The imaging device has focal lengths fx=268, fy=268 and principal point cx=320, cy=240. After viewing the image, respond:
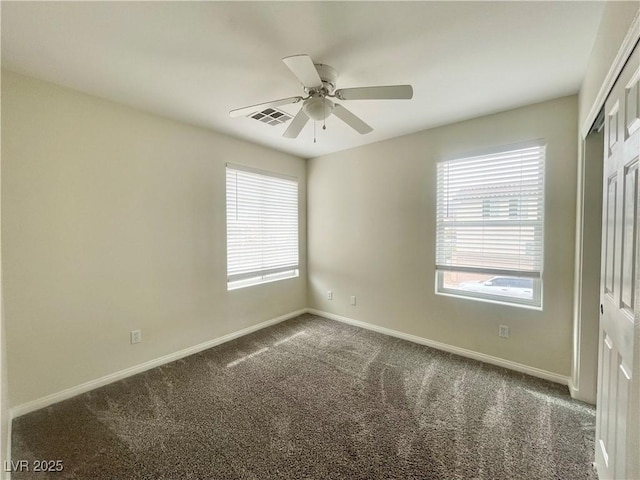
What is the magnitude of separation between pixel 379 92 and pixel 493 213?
1.84 m

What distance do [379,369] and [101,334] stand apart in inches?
102

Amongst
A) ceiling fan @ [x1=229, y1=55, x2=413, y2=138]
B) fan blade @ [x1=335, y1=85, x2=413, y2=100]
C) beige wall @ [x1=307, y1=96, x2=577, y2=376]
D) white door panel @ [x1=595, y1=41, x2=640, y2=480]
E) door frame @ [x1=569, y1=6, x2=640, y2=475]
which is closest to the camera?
white door panel @ [x1=595, y1=41, x2=640, y2=480]

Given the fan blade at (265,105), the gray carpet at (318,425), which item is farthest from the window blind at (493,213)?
the fan blade at (265,105)

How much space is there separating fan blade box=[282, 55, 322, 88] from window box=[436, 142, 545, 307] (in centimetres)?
200

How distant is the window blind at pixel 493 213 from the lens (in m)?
2.52

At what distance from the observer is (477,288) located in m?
2.92

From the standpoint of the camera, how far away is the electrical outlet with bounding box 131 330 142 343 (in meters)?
2.57

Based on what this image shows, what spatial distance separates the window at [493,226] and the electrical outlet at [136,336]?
3215 millimetres

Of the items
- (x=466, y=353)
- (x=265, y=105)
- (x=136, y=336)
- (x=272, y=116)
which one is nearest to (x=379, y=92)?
(x=265, y=105)

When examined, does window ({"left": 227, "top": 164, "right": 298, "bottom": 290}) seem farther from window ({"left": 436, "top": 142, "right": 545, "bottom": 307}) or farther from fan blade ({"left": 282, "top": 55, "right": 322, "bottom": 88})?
window ({"left": 436, "top": 142, "right": 545, "bottom": 307})

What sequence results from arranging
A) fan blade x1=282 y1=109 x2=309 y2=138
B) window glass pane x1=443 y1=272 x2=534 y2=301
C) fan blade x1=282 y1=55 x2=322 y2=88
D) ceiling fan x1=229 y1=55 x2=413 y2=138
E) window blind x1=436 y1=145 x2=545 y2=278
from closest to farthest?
fan blade x1=282 y1=55 x2=322 y2=88 → ceiling fan x1=229 y1=55 x2=413 y2=138 → fan blade x1=282 y1=109 x2=309 y2=138 → window blind x1=436 y1=145 x2=545 y2=278 → window glass pane x1=443 y1=272 x2=534 y2=301

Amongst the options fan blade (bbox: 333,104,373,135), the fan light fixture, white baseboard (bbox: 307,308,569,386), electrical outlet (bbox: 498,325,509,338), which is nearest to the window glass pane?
electrical outlet (bbox: 498,325,509,338)

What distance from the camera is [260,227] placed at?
374 cm

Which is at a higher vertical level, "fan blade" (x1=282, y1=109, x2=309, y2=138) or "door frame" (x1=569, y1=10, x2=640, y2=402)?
"fan blade" (x1=282, y1=109, x2=309, y2=138)
